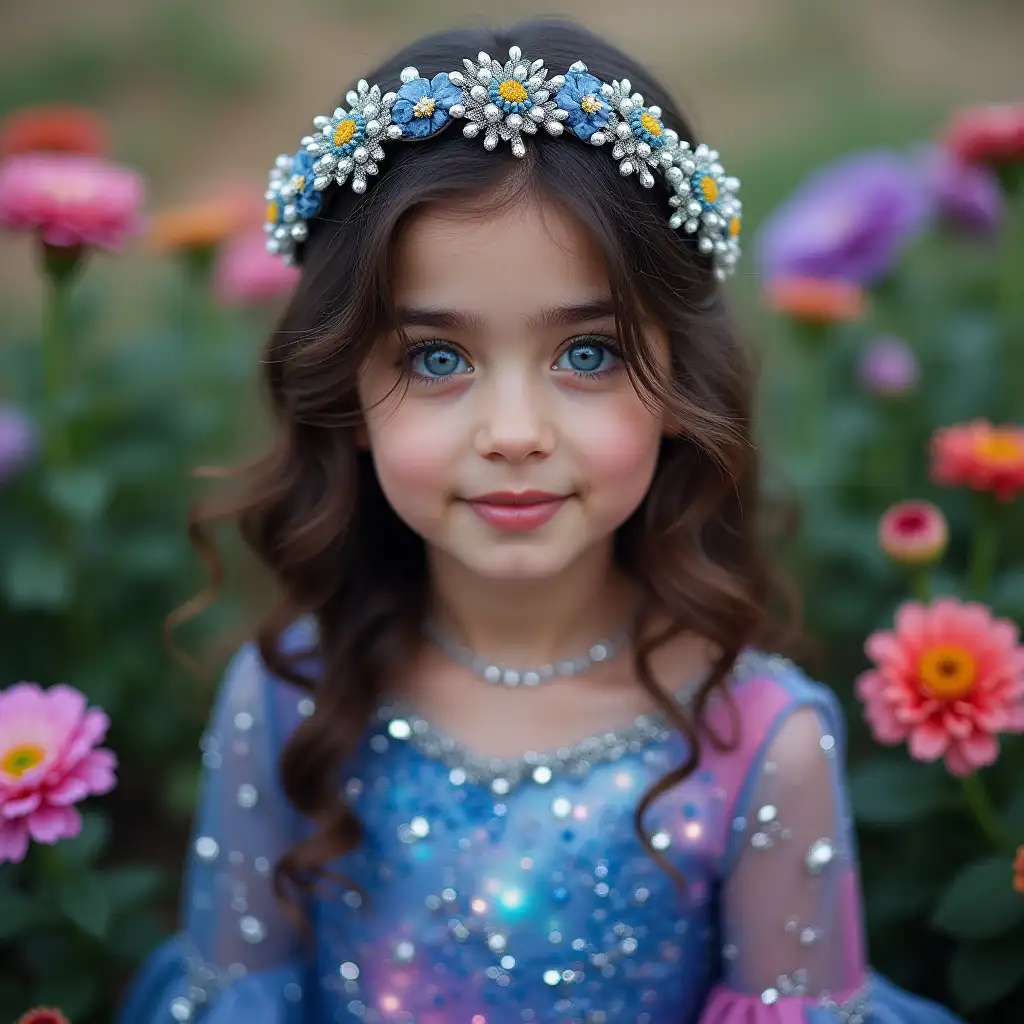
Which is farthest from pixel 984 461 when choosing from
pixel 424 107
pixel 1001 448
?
pixel 424 107

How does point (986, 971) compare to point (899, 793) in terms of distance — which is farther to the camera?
point (899, 793)

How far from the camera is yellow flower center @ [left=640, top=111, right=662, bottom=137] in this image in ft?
2.99

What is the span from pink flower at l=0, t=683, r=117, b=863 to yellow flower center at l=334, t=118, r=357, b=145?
1.73 feet

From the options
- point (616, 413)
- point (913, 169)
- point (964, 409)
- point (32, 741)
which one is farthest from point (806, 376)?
point (32, 741)

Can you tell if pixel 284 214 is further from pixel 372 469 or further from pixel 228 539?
pixel 228 539

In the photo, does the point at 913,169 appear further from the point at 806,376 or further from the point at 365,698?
the point at 365,698

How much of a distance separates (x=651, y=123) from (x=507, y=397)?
24cm

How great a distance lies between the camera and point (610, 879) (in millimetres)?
1050

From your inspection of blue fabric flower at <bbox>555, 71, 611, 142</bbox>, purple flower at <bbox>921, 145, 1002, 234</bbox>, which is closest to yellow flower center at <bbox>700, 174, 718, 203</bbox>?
blue fabric flower at <bbox>555, 71, 611, 142</bbox>

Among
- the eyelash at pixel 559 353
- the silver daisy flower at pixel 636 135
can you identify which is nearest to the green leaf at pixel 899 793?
the eyelash at pixel 559 353

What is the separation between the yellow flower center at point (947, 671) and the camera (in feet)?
3.53

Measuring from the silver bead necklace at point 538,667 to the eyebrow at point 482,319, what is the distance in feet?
1.11

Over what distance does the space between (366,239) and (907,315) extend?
4.37 ft

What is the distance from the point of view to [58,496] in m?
1.46
